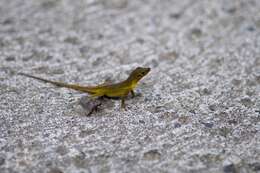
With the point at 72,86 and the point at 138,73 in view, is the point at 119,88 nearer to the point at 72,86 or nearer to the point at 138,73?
the point at 138,73

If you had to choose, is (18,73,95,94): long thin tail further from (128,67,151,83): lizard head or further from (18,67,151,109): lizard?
(128,67,151,83): lizard head

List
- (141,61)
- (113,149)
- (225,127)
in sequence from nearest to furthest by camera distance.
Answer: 1. (113,149)
2. (225,127)
3. (141,61)

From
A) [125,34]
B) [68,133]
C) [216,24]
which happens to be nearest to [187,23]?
[216,24]

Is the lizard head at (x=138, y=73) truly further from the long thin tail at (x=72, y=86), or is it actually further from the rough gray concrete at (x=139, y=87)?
the long thin tail at (x=72, y=86)

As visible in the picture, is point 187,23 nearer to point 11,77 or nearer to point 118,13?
point 118,13

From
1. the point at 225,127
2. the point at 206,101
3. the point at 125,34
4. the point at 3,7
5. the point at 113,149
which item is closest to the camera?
the point at 113,149

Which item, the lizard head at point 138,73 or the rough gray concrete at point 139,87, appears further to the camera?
the lizard head at point 138,73

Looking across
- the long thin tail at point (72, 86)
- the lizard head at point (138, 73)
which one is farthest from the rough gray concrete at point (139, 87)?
the lizard head at point (138, 73)

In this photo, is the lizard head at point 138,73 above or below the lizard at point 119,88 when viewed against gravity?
above

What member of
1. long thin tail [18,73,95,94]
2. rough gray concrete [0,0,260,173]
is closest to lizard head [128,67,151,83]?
rough gray concrete [0,0,260,173]
